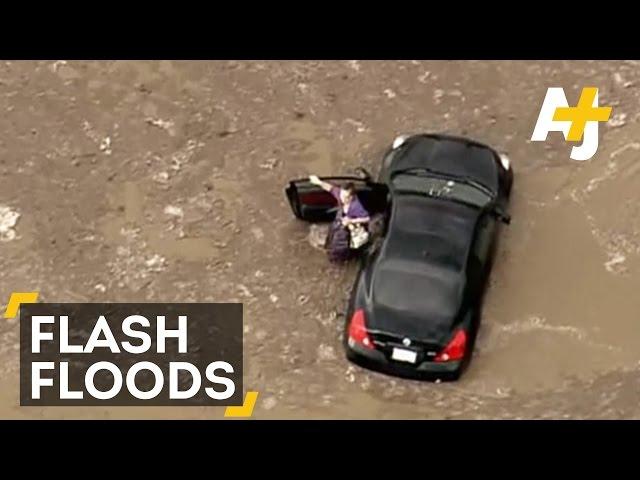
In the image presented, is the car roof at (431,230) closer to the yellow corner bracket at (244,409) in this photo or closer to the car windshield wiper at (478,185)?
the car windshield wiper at (478,185)

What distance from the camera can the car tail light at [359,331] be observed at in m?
11.3

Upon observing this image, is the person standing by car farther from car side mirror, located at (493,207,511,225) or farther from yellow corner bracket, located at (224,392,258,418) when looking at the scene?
yellow corner bracket, located at (224,392,258,418)

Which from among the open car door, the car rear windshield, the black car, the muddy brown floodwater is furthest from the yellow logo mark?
the open car door

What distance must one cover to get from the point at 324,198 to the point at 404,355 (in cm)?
247

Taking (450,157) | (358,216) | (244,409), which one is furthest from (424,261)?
(244,409)

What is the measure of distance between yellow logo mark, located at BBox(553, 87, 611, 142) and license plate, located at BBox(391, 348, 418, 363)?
430cm

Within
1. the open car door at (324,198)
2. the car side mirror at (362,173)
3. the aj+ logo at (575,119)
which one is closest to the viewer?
the open car door at (324,198)

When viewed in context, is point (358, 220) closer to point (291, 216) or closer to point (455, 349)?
point (291, 216)

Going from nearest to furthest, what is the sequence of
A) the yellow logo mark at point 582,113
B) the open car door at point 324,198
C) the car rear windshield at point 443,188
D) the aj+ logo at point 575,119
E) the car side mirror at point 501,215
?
1. the car rear windshield at point 443,188
2. the car side mirror at point 501,215
3. the open car door at point 324,198
4. the aj+ logo at point 575,119
5. the yellow logo mark at point 582,113

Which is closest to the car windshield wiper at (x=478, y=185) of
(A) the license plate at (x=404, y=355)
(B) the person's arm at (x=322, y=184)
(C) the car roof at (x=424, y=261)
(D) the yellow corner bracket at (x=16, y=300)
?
(C) the car roof at (x=424, y=261)

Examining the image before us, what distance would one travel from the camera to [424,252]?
11.5 metres

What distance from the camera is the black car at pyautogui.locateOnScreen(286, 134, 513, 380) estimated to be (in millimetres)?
11180

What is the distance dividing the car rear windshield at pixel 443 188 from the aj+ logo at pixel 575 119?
1930 millimetres

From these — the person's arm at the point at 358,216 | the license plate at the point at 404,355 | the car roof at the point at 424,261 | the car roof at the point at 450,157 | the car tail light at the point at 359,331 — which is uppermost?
the car roof at the point at 450,157
